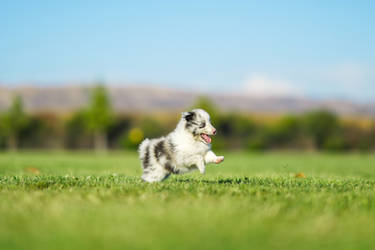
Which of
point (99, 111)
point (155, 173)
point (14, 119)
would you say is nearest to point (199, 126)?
point (155, 173)

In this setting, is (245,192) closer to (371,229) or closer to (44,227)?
(371,229)

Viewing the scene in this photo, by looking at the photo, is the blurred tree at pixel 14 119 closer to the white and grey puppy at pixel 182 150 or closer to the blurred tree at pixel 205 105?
the blurred tree at pixel 205 105

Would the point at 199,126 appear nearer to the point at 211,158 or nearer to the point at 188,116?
the point at 188,116

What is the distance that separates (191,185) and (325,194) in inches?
98.3

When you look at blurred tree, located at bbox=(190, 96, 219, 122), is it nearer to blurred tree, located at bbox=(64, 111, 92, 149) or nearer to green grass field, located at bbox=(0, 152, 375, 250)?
blurred tree, located at bbox=(64, 111, 92, 149)

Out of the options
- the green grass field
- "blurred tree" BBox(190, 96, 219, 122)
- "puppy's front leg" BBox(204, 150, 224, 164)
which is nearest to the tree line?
"blurred tree" BBox(190, 96, 219, 122)

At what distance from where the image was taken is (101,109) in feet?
206

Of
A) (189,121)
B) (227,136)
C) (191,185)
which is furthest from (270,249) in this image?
(227,136)

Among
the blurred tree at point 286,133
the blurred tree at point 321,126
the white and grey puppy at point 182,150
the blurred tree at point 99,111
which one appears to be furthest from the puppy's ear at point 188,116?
the blurred tree at point 321,126

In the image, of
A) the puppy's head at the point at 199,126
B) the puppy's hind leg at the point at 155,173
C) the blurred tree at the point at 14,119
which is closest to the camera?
the puppy's head at the point at 199,126

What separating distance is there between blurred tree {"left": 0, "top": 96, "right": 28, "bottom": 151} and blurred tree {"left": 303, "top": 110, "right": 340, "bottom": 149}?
41.1 m

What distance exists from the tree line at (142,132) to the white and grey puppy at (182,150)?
53292 millimetres

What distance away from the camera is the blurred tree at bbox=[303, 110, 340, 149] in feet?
223

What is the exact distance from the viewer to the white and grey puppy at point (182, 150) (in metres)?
9.12
